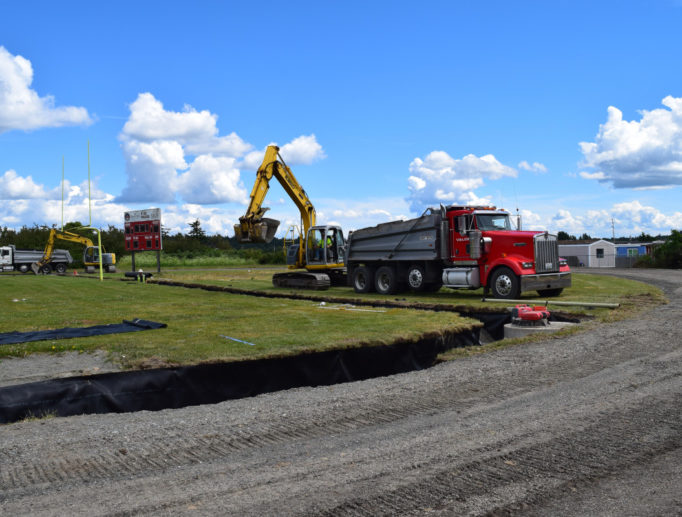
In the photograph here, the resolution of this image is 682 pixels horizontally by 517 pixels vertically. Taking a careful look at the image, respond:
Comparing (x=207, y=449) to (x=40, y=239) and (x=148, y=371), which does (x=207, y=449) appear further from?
(x=40, y=239)

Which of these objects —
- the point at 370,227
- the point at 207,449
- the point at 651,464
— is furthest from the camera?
the point at 370,227

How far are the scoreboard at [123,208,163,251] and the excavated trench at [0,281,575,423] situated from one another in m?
32.2

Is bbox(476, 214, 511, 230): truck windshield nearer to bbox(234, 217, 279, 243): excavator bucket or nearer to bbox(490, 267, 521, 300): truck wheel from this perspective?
bbox(490, 267, 521, 300): truck wheel

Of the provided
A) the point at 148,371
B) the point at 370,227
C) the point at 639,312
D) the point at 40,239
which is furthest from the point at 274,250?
the point at 148,371

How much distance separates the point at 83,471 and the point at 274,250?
62.6m

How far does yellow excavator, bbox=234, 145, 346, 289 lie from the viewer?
25125 mm

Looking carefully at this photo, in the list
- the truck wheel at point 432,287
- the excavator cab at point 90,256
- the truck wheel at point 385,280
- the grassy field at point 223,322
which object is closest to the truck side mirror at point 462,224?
the grassy field at point 223,322

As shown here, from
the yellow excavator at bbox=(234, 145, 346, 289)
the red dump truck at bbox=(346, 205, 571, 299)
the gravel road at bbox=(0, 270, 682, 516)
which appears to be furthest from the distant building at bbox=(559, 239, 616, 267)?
the gravel road at bbox=(0, 270, 682, 516)

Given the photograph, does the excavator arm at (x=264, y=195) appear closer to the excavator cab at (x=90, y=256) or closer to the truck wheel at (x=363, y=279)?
the truck wheel at (x=363, y=279)

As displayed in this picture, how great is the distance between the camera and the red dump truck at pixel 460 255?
699 inches

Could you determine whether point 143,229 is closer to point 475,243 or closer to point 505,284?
point 475,243

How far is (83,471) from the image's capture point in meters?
4.54

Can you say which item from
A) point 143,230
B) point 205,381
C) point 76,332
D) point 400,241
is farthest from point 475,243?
point 143,230

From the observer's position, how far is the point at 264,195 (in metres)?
26.2
